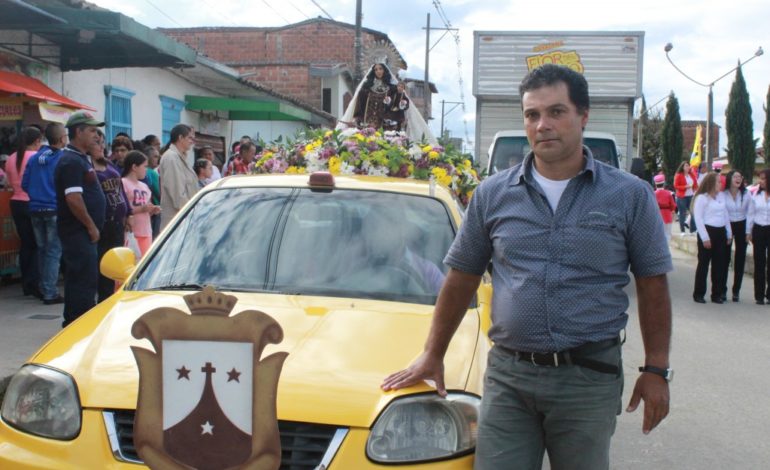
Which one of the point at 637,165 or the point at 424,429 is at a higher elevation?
the point at 637,165

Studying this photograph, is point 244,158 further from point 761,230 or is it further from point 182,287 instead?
point 182,287

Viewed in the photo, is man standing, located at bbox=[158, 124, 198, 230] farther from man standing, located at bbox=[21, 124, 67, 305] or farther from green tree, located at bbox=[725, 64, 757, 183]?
green tree, located at bbox=[725, 64, 757, 183]

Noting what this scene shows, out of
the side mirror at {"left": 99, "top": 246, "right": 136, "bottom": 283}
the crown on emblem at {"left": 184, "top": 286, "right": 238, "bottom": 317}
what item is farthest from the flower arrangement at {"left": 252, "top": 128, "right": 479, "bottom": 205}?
the crown on emblem at {"left": 184, "top": 286, "right": 238, "bottom": 317}

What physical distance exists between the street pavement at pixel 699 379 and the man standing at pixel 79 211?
2.16ft

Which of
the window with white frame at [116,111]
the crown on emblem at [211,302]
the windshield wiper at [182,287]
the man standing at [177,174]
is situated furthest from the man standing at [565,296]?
the window with white frame at [116,111]

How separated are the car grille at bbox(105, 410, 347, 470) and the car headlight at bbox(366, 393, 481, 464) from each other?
0.41 feet

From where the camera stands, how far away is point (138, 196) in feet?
28.4

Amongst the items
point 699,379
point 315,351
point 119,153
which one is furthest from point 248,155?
point 315,351

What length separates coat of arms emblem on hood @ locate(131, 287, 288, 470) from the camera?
256 cm

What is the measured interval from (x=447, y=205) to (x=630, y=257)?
1591 mm

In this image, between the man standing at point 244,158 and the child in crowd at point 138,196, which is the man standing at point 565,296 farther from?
the man standing at point 244,158

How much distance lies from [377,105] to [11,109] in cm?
485

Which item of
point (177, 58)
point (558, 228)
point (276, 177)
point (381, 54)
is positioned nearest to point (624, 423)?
point (276, 177)

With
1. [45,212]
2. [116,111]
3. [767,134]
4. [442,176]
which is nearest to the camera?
[442,176]
